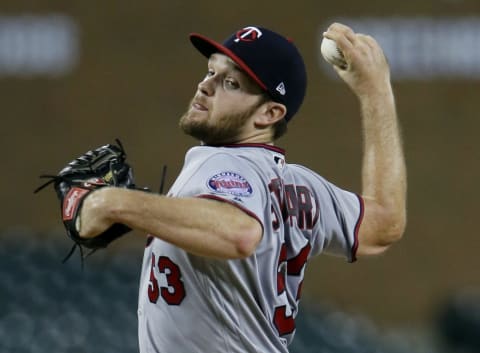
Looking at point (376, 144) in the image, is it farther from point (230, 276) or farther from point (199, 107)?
point (230, 276)

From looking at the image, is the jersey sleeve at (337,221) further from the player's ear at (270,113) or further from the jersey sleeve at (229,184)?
the jersey sleeve at (229,184)

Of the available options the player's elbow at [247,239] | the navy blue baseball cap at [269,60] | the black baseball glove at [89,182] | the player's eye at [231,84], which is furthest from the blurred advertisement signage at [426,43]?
the player's elbow at [247,239]

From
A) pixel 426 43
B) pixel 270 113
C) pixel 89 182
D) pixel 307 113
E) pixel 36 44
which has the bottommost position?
pixel 307 113

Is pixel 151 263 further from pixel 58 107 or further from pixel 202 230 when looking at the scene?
pixel 58 107

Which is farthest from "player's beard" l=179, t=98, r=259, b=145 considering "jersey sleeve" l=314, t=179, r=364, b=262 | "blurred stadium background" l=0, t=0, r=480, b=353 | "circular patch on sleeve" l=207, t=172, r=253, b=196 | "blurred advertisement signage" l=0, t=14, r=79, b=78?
"blurred advertisement signage" l=0, t=14, r=79, b=78

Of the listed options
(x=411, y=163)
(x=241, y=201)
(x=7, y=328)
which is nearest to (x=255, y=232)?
(x=241, y=201)

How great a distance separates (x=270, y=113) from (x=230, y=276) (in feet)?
1.63

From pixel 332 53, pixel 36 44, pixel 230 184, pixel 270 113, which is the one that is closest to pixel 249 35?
pixel 270 113

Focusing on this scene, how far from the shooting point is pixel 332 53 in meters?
3.33

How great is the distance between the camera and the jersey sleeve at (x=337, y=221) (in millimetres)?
3178

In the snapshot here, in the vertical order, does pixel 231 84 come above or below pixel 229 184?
above

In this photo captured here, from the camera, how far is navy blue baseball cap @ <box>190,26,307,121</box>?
300 cm

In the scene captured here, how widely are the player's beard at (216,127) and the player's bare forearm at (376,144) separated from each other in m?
0.46

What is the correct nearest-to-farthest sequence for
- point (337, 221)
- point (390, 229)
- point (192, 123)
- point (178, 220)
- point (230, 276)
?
point (178, 220) < point (230, 276) < point (192, 123) < point (337, 221) < point (390, 229)
